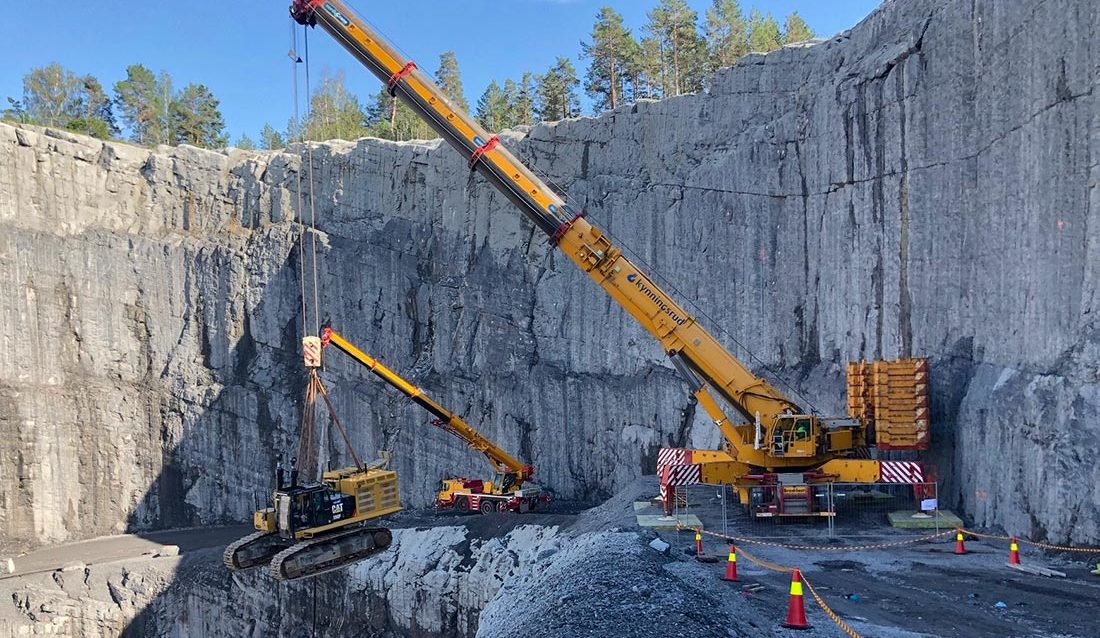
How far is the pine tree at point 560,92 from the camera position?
46.6 metres

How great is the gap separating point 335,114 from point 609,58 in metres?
19.4

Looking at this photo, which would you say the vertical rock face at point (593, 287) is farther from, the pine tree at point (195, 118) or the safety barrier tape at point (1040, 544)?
the pine tree at point (195, 118)

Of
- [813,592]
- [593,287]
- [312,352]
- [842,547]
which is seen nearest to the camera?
[813,592]

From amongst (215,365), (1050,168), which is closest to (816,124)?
(1050,168)

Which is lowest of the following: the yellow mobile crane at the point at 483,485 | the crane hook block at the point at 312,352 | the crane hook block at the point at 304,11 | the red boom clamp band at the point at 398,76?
the yellow mobile crane at the point at 483,485

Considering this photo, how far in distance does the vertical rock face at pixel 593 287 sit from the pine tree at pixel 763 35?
568 inches

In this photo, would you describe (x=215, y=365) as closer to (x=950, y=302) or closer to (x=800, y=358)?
(x=800, y=358)

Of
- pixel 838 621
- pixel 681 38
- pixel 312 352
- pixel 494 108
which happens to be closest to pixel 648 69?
pixel 681 38

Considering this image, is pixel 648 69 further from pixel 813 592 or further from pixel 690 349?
pixel 813 592

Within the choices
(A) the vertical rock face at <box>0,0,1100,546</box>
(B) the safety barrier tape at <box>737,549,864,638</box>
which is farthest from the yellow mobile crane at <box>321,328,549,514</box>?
(B) the safety barrier tape at <box>737,549,864,638</box>

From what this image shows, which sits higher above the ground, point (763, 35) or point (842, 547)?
point (763, 35)

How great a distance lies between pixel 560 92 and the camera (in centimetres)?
4675

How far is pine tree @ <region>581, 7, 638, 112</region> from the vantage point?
41.9m

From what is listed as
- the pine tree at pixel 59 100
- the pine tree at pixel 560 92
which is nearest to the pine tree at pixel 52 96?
the pine tree at pixel 59 100
